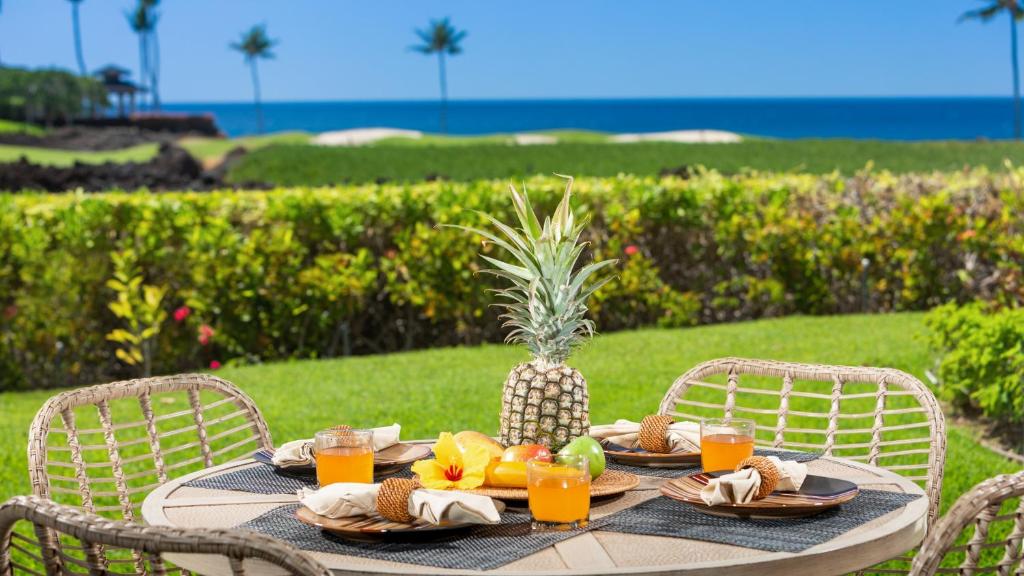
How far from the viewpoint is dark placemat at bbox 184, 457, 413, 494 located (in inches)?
109

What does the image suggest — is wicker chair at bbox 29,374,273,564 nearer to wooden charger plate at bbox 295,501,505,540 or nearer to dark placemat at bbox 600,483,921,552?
wooden charger plate at bbox 295,501,505,540

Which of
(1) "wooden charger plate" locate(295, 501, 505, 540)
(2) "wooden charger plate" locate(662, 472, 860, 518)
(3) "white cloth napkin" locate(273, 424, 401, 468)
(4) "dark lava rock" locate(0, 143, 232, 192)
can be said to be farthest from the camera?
(4) "dark lava rock" locate(0, 143, 232, 192)

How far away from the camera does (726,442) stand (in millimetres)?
2807

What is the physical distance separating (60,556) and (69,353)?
6896 millimetres

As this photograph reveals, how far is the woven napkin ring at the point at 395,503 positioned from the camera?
2.32 m

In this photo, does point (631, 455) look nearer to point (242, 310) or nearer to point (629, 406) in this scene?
point (629, 406)

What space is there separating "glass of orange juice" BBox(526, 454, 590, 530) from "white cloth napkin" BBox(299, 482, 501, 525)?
3.7 inches

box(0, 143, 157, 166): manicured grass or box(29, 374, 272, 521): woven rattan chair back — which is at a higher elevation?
box(0, 143, 157, 166): manicured grass

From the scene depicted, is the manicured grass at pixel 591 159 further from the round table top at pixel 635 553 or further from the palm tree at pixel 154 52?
the palm tree at pixel 154 52

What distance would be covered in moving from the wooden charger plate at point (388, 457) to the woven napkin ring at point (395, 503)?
0.60m

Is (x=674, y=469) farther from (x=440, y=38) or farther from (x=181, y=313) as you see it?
(x=440, y=38)

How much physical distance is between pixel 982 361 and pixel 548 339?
4.03 m

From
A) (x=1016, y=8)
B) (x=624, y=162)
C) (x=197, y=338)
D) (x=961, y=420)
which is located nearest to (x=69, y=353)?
(x=197, y=338)

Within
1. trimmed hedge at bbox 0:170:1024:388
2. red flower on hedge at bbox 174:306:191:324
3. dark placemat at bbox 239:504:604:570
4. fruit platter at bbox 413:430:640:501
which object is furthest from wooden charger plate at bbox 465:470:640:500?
red flower on hedge at bbox 174:306:191:324
